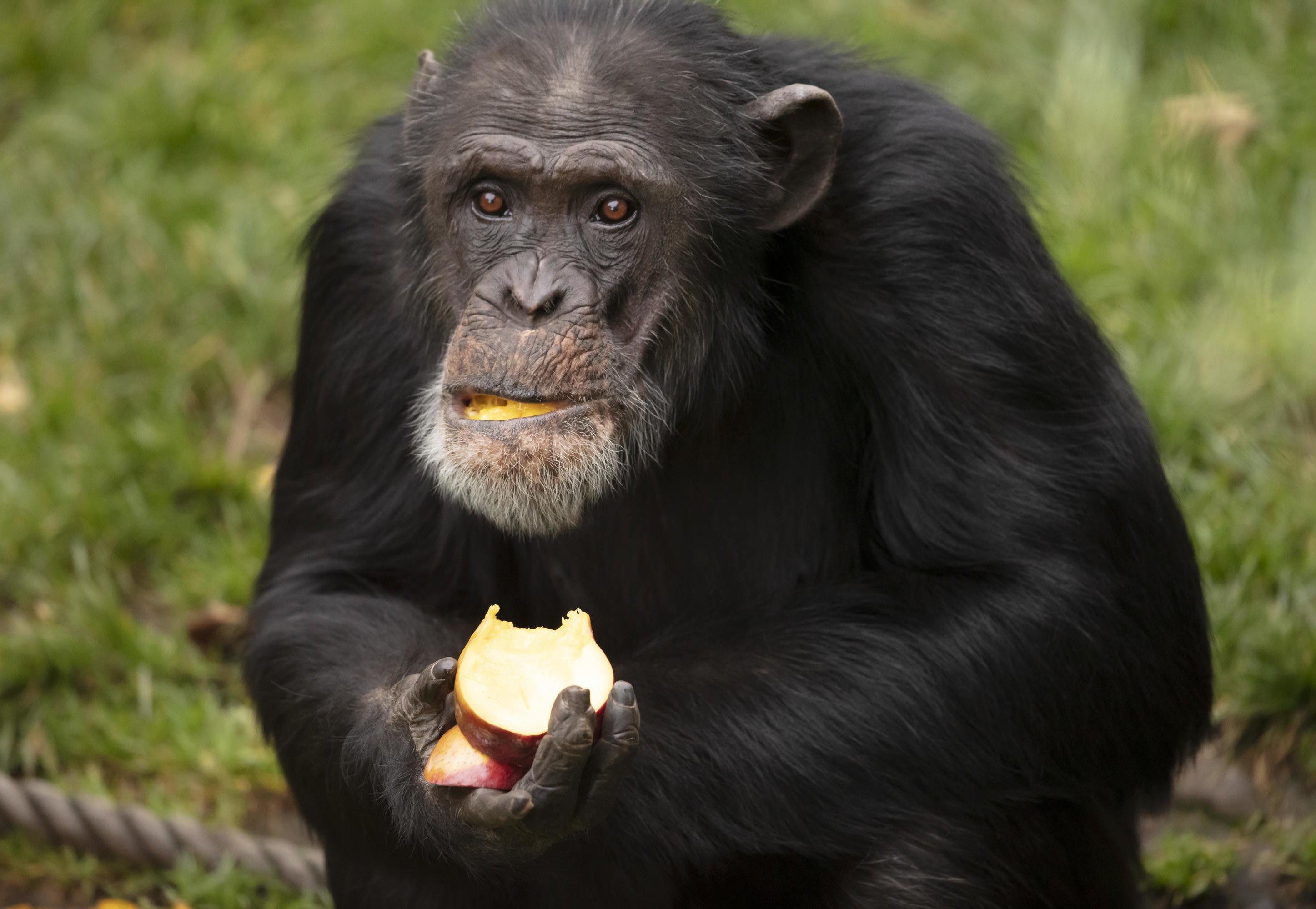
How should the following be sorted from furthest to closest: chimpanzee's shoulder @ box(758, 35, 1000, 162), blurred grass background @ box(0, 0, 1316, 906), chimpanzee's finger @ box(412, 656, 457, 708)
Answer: blurred grass background @ box(0, 0, 1316, 906)
chimpanzee's shoulder @ box(758, 35, 1000, 162)
chimpanzee's finger @ box(412, 656, 457, 708)

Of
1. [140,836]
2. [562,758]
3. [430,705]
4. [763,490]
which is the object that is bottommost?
[140,836]

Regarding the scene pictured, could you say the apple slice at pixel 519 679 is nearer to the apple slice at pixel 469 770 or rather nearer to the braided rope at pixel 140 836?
the apple slice at pixel 469 770

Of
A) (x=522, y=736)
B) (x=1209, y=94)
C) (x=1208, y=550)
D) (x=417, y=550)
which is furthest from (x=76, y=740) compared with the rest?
(x=1209, y=94)

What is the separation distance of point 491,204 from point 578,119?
0.37 meters

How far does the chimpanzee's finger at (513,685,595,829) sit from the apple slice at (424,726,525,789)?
0.09 metres

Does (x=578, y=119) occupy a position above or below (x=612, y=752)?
above

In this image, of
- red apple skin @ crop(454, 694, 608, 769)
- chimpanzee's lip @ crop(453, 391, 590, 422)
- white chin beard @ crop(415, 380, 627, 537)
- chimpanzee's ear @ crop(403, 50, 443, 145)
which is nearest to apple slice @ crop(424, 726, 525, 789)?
red apple skin @ crop(454, 694, 608, 769)

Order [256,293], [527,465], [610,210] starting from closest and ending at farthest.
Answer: [527,465]
[610,210]
[256,293]

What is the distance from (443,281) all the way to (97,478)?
3.43 metres

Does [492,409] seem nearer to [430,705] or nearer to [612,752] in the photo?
[430,705]

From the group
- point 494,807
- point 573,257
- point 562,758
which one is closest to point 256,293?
point 573,257

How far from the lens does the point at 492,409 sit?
4.89 meters

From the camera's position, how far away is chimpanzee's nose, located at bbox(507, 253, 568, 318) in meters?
4.83

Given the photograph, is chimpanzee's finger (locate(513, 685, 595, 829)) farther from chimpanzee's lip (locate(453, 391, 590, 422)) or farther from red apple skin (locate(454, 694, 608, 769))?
chimpanzee's lip (locate(453, 391, 590, 422))
